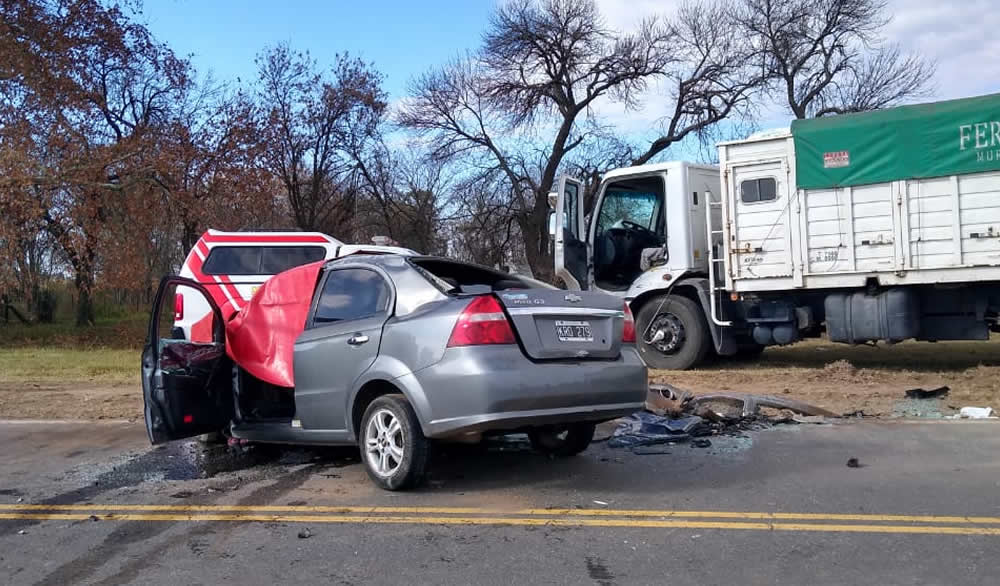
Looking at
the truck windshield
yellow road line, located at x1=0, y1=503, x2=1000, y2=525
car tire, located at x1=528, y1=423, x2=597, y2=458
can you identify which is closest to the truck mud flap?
the truck windshield

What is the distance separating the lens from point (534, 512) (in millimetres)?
5402

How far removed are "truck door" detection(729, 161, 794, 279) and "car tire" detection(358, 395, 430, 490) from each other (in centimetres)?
733

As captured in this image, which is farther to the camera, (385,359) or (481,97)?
(481,97)

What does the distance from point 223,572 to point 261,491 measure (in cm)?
172

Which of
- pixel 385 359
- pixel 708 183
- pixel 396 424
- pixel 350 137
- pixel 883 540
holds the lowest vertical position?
pixel 883 540

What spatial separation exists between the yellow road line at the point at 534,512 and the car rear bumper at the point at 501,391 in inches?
20.3

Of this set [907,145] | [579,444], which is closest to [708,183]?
[907,145]

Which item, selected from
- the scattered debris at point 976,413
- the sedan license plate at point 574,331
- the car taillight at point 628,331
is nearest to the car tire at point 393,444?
the sedan license plate at point 574,331

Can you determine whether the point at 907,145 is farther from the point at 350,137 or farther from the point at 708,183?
the point at 350,137

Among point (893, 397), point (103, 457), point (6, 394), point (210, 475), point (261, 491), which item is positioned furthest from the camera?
point (6, 394)

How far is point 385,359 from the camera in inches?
229

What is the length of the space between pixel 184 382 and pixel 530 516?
3102 mm

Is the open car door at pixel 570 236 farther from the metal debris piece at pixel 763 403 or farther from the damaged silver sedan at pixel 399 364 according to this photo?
the damaged silver sedan at pixel 399 364

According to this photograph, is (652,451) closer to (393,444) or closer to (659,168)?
(393,444)
